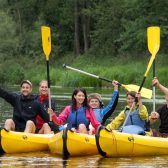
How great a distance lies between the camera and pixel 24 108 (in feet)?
35.7

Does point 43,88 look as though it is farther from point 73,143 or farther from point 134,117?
point 73,143

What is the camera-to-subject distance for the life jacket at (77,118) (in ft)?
35.2

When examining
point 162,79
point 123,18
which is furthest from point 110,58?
point 162,79

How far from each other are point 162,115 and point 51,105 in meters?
2.05

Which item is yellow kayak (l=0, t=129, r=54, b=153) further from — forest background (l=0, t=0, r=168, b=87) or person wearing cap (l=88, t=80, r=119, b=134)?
forest background (l=0, t=0, r=168, b=87)

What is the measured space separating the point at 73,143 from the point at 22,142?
0.92 metres

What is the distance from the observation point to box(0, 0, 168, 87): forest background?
35.0 metres

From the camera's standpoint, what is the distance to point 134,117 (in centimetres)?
1103

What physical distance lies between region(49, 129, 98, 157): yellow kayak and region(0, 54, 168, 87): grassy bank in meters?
18.0

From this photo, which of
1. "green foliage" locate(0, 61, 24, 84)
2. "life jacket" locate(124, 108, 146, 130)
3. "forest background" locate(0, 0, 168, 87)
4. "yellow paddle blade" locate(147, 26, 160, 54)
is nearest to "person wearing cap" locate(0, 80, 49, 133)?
"life jacket" locate(124, 108, 146, 130)

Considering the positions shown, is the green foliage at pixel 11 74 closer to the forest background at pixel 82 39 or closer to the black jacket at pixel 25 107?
the forest background at pixel 82 39

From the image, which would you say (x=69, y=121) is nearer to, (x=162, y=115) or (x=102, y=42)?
(x=162, y=115)

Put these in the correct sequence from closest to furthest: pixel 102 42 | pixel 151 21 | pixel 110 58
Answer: pixel 151 21 → pixel 110 58 → pixel 102 42

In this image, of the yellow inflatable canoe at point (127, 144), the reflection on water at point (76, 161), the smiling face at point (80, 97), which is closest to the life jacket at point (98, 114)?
the smiling face at point (80, 97)
